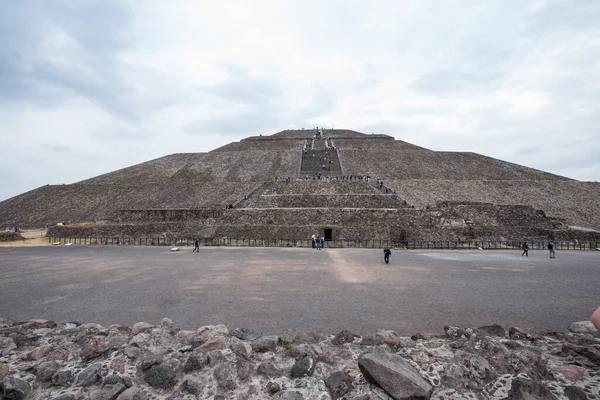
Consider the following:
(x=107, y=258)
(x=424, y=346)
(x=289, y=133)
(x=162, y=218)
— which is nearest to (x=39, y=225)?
(x=162, y=218)

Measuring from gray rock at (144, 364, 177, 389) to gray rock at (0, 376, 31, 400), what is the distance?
127cm

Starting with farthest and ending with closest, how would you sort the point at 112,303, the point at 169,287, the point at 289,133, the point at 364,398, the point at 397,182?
the point at 289,133, the point at 397,182, the point at 169,287, the point at 112,303, the point at 364,398

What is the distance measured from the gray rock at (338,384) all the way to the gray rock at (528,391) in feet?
5.51

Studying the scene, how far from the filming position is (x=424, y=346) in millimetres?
4539

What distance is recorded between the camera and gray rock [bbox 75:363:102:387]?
3801mm

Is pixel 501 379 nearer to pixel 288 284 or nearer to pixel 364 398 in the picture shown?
pixel 364 398

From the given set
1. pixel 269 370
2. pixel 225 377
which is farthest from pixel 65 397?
pixel 269 370

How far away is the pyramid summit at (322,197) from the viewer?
23594 millimetres

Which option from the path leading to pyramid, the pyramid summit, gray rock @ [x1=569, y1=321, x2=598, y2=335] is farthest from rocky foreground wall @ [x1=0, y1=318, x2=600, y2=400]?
the pyramid summit

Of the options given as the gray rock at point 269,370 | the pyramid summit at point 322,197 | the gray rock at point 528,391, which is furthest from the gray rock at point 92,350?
the pyramid summit at point 322,197

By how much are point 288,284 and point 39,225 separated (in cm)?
3441

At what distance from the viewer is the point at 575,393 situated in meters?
3.48

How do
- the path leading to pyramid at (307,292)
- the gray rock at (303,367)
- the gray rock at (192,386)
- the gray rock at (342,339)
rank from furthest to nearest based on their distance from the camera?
the path leading to pyramid at (307,292) → the gray rock at (342,339) → the gray rock at (303,367) → the gray rock at (192,386)

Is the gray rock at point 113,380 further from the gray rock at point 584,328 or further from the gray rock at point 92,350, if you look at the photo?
the gray rock at point 584,328
